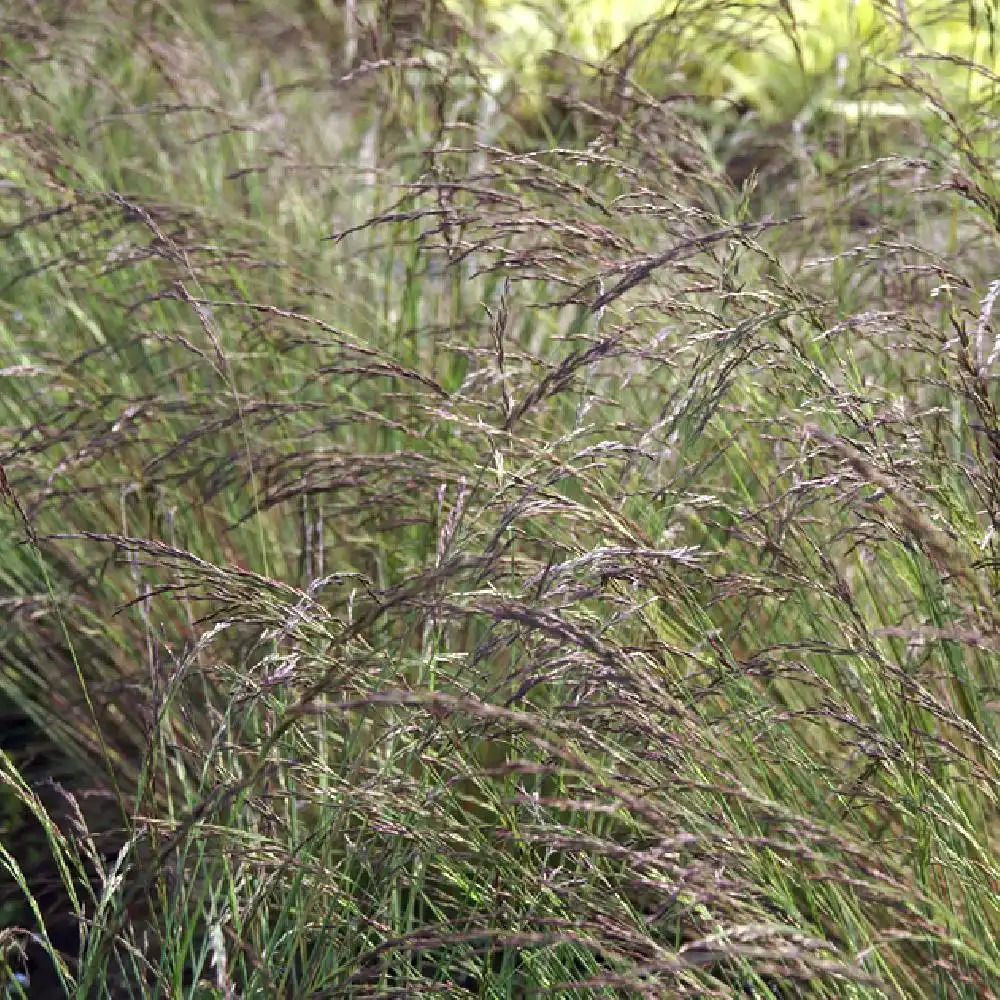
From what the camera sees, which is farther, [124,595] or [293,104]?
[293,104]

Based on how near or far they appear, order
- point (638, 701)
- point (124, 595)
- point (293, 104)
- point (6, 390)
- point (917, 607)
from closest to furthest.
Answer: point (638, 701) < point (917, 607) < point (124, 595) < point (6, 390) < point (293, 104)

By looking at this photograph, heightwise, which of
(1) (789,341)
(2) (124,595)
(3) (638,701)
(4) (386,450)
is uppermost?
(1) (789,341)

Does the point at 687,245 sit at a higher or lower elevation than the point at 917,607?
higher

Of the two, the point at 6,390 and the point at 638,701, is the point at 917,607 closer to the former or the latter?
the point at 638,701

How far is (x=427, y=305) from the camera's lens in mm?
3252

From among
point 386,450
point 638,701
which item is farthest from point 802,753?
point 386,450

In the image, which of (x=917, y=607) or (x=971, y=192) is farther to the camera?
(x=917, y=607)

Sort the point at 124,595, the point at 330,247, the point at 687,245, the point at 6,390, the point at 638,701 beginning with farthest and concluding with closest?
the point at 330,247, the point at 6,390, the point at 124,595, the point at 687,245, the point at 638,701

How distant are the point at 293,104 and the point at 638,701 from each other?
4.14 metres

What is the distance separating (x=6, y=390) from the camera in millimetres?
3018

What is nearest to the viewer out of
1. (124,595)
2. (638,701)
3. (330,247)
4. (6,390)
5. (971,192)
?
(638,701)

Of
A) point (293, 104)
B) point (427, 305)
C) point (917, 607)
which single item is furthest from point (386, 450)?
point (293, 104)

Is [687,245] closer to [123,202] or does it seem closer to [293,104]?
[123,202]

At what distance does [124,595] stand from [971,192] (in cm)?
155
